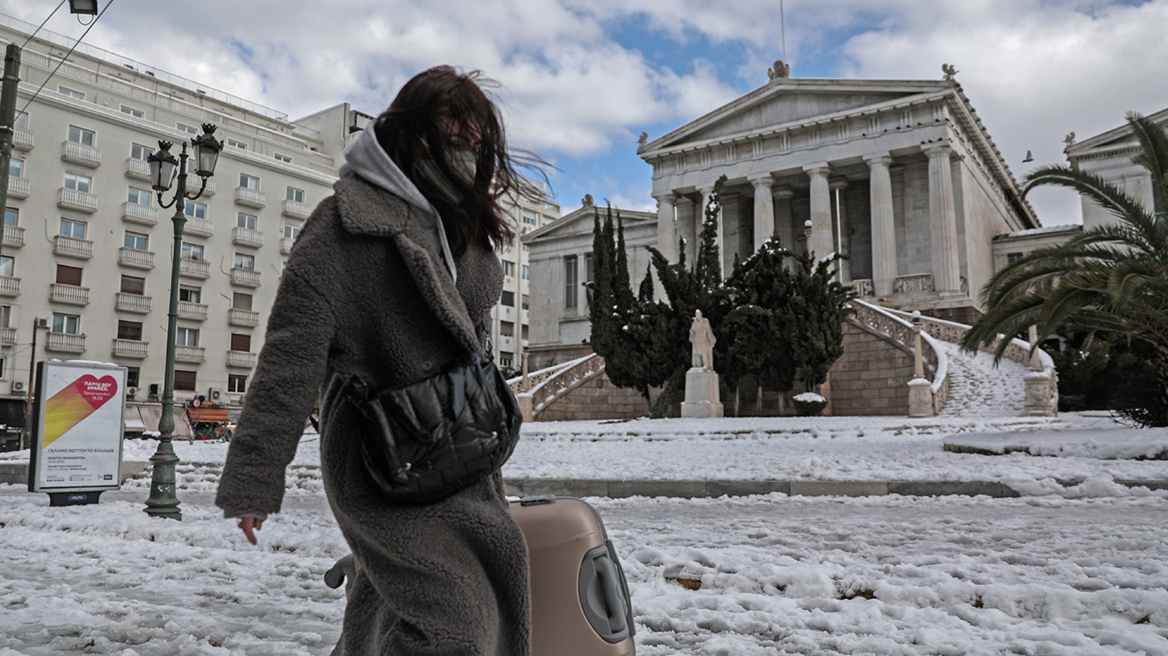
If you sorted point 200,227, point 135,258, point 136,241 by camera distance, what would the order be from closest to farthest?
point 135,258
point 136,241
point 200,227

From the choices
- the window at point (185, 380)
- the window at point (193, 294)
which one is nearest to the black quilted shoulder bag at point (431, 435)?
the window at point (185, 380)

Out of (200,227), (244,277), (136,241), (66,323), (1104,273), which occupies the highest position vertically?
(200,227)

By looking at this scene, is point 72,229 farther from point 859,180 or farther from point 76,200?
point 859,180

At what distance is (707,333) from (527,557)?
2118 centimetres

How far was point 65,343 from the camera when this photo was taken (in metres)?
39.3

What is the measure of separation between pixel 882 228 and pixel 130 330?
3679cm

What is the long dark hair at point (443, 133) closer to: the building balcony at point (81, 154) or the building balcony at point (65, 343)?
the building balcony at point (65, 343)

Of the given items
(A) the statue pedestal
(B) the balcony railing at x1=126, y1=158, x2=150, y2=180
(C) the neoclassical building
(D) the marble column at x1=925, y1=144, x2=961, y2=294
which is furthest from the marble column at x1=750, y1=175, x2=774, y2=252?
(B) the balcony railing at x1=126, y1=158, x2=150, y2=180

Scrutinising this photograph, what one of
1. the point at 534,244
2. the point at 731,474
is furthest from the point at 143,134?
the point at 731,474

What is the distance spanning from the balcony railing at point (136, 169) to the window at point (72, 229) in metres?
3.72

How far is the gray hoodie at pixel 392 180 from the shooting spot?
181 centimetres

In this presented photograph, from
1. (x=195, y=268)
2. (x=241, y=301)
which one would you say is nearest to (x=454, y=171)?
(x=195, y=268)

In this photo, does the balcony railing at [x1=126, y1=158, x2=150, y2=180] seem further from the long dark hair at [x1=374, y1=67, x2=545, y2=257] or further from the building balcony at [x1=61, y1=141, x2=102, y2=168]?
the long dark hair at [x1=374, y1=67, x2=545, y2=257]

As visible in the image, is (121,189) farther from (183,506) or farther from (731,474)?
(731,474)
